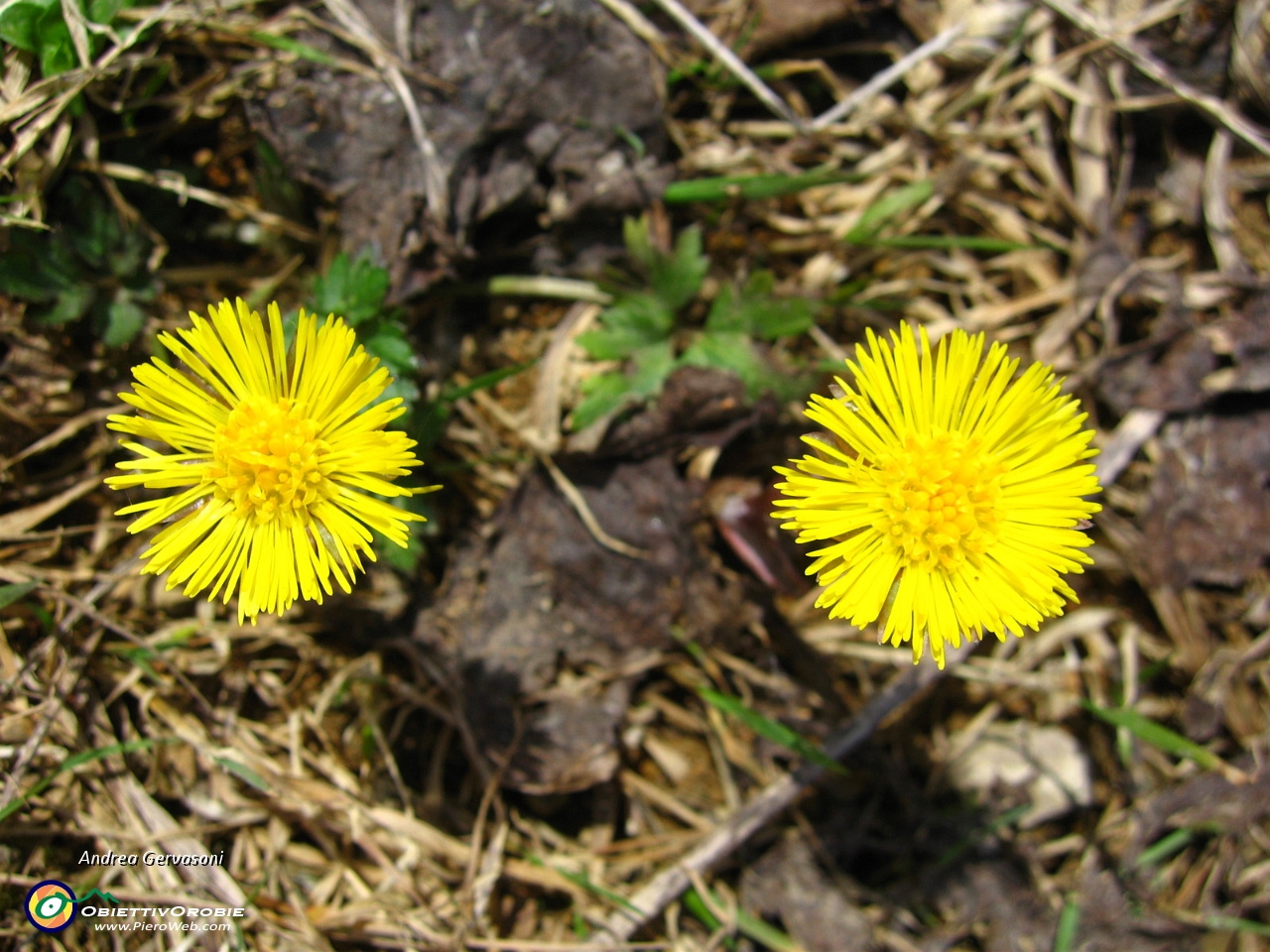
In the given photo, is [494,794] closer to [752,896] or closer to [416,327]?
[752,896]

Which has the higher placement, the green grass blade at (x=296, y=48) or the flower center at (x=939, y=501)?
the green grass blade at (x=296, y=48)

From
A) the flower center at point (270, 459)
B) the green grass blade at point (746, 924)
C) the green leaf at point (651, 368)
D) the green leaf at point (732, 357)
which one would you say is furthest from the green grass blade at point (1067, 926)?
the flower center at point (270, 459)

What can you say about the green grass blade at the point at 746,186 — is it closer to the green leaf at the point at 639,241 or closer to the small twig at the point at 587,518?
the green leaf at the point at 639,241

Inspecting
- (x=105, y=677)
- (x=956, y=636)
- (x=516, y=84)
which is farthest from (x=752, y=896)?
(x=516, y=84)

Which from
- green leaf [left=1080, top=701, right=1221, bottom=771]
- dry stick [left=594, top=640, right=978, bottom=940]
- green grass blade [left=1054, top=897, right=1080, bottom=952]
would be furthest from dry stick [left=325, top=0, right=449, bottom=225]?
green grass blade [left=1054, top=897, right=1080, bottom=952]

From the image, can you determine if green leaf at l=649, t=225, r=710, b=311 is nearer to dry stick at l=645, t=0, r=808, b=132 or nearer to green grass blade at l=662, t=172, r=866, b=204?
green grass blade at l=662, t=172, r=866, b=204

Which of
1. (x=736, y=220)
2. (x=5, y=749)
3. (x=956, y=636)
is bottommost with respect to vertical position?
(x=5, y=749)

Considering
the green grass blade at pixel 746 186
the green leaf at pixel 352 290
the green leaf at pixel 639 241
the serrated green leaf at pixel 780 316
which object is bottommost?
the green leaf at pixel 352 290
